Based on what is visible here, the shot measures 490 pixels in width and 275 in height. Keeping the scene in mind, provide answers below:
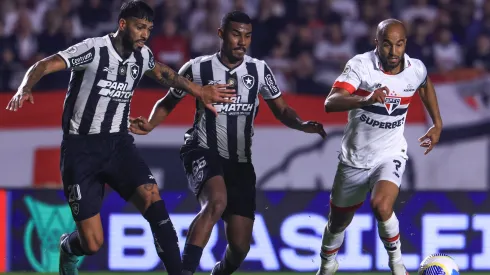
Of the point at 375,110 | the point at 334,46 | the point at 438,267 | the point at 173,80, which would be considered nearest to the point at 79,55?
the point at 173,80

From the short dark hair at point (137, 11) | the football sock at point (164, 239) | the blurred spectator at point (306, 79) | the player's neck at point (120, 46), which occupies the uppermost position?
the short dark hair at point (137, 11)

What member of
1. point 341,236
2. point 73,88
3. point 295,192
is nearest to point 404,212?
point 295,192

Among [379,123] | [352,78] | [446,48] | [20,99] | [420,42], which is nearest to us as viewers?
[20,99]

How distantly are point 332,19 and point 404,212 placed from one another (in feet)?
15.6

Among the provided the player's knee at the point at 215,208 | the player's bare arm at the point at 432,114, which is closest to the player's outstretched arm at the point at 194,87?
the player's knee at the point at 215,208

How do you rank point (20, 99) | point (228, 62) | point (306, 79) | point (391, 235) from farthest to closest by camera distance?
point (306, 79), point (228, 62), point (391, 235), point (20, 99)

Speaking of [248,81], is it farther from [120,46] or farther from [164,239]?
[164,239]

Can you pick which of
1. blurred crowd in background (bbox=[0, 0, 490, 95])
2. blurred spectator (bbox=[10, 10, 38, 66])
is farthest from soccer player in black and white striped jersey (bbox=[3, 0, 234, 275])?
blurred spectator (bbox=[10, 10, 38, 66])

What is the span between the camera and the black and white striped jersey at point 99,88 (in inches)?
277

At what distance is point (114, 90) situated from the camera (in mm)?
7113

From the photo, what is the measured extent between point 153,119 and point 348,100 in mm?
1594

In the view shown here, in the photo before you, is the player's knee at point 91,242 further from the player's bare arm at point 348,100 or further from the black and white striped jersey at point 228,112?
the player's bare arm at point 348,100

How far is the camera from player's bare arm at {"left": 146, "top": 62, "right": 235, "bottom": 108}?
724cm

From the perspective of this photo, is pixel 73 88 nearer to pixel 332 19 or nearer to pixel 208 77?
pixel 208 77
